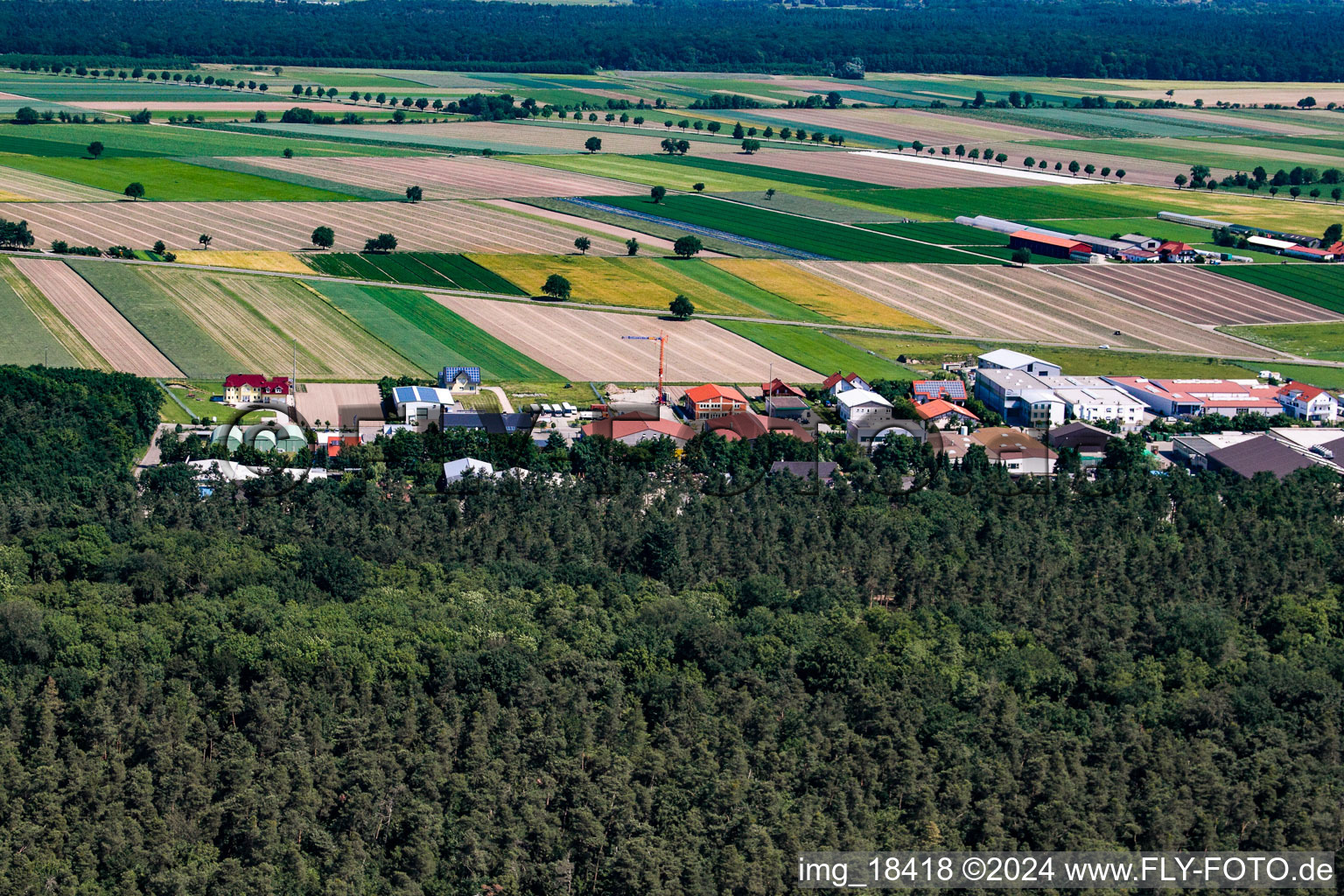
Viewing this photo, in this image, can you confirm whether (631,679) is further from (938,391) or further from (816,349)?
(816,349)

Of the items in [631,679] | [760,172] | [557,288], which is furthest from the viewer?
[760,172]

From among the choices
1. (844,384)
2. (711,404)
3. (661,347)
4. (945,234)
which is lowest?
(711,404)

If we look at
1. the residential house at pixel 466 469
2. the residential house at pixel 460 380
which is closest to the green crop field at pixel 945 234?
the residential house at pixel 460 380

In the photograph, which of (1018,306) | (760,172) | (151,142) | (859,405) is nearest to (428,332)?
(859,405)

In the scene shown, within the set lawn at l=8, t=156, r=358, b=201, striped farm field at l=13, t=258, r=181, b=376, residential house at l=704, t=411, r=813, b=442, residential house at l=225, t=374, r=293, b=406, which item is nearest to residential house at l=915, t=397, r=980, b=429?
residential house at l=704, t=411, r=813, b=442

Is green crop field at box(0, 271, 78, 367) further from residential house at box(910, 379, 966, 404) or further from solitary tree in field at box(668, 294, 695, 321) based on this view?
residential house at box(910, 379, 966, 404)

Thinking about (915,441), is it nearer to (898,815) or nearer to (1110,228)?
(898,815)

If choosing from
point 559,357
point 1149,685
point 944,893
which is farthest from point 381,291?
point 944,893

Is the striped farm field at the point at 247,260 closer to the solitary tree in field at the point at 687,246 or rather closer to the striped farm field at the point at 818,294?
the solitary tree in field at the point at 687,246
